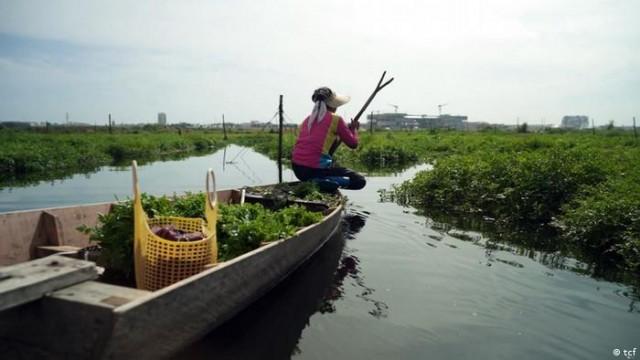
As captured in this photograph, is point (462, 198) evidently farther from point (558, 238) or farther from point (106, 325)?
point (106, 325)

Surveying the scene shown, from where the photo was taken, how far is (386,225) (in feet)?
30.4

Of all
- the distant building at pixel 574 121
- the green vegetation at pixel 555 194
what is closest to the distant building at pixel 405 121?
the distant building at pixel 574 121

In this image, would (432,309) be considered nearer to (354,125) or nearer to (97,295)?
(97,295)

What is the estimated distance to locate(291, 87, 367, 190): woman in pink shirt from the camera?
8.41 m

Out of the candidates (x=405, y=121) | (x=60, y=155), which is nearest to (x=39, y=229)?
(x=60, y=155)

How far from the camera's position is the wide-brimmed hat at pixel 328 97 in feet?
27.4

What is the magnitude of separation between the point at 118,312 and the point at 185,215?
282cm

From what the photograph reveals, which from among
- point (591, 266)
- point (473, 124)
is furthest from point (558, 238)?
point (473, 124)

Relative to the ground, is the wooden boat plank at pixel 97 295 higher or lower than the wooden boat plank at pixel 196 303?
higher

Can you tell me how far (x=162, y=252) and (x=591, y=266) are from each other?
6191 mm

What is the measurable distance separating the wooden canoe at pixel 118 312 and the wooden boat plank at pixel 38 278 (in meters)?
0.06

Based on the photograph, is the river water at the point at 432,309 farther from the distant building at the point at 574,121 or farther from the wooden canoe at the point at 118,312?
the distant building at the point at 574,121

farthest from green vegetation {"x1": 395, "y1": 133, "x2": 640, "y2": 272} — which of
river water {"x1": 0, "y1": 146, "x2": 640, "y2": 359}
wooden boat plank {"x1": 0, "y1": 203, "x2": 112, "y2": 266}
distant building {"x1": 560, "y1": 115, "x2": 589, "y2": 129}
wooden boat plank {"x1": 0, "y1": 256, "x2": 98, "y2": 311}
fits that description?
distant building {"x1": 560, "y1": 115, "x2": 589, "y2": 129}
